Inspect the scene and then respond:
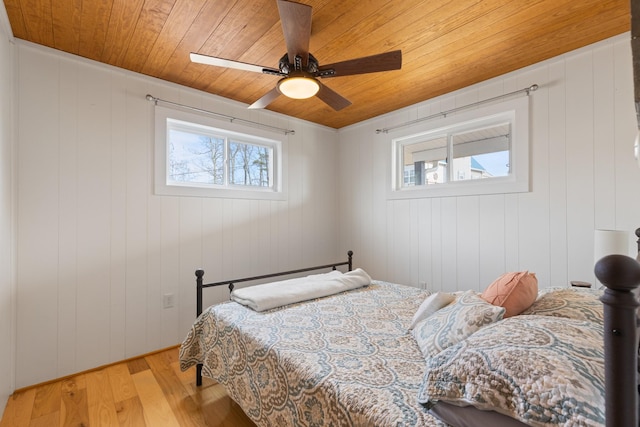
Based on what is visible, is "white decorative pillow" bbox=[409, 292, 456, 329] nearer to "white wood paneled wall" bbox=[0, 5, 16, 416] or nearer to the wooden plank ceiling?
the wooden plank ceiling

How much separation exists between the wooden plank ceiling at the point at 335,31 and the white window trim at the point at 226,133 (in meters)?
0.40

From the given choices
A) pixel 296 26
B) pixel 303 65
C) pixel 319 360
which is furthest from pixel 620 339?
pixel 303 65

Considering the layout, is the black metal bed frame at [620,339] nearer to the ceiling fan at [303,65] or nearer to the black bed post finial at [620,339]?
the black bed post finial at [620,339]

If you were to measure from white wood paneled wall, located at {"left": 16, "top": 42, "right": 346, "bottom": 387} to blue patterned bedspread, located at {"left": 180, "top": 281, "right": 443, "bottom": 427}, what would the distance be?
928 millimetres

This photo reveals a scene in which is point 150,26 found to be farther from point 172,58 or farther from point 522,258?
point 522,258

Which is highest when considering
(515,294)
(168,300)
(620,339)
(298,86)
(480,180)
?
(298,86)

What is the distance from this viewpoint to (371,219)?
12.5 feet

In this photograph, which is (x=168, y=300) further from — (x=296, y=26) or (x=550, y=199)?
(x=550, y=199)

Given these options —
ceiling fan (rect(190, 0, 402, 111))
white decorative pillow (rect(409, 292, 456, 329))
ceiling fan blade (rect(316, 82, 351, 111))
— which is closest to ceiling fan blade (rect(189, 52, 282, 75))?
ceiling fan (rect(190, 0, 402, 111))

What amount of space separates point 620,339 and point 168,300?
3.04 m

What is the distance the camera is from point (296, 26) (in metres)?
1.59

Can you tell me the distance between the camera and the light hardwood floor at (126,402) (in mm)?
1818

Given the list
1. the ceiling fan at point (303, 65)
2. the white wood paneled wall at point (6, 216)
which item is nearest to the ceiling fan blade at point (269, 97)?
the ceiling fan at point (303, 65)

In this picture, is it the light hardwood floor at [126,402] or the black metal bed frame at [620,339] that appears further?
the light hardwood floor at [126,402]
